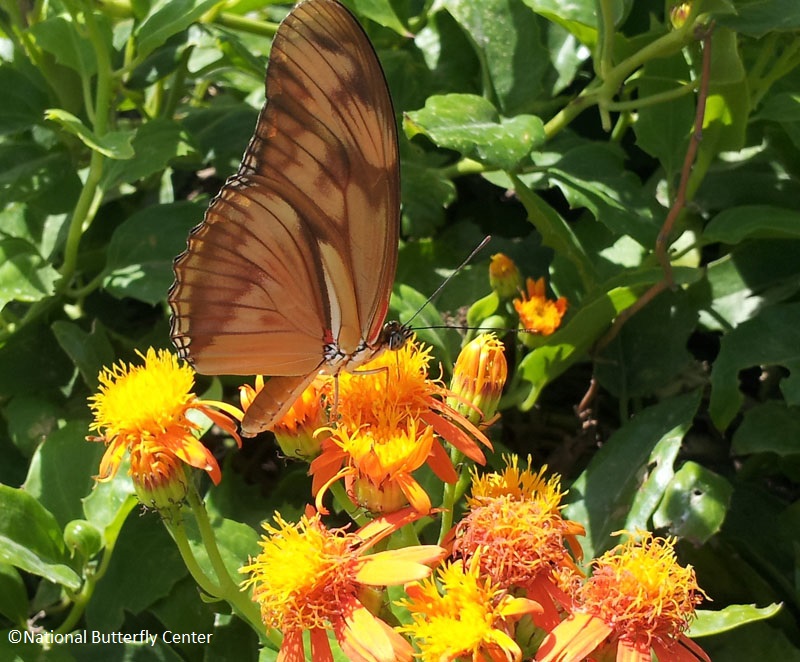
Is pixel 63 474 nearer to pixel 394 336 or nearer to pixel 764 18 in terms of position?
pixel 394 336

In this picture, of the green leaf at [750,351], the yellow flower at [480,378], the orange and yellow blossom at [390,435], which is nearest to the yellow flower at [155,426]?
the orange and yellow blossom at [390,435]

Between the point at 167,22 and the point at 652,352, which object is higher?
the point at 167,22

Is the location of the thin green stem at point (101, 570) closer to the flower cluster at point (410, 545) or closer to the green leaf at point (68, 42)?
the flower cluster at point (410, 545)

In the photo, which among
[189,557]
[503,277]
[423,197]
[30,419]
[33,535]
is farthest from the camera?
[423,197]

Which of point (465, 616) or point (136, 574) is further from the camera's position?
point (136, 574)

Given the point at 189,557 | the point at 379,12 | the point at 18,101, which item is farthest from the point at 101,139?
the point at 189,557

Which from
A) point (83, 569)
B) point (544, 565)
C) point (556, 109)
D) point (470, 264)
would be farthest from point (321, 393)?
point (556, 109)
